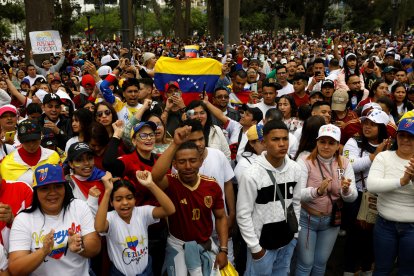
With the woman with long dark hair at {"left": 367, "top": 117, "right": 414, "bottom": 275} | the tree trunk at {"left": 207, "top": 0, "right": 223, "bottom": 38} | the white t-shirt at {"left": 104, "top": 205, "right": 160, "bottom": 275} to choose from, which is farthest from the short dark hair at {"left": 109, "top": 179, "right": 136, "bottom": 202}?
the tree trunk at {"left": 207, "top": 0, "right": 223, "bottom": 38}

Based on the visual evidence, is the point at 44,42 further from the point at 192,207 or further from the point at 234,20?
the point at 234,20

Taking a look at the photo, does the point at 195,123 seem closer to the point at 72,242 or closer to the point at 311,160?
the point at 311,160

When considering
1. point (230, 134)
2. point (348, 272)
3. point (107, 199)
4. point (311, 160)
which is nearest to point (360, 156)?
point (311, 160)

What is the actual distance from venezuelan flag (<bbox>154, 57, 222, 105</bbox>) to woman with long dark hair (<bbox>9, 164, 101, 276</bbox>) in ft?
14.8

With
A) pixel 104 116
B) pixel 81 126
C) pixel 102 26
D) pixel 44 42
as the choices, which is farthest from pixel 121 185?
pixel 102 26

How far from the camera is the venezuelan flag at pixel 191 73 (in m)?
7.38

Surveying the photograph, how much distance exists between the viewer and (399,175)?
11.9ft

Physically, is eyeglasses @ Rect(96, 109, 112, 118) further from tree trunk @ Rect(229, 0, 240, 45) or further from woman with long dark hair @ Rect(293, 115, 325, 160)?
A: tree trunk @ Rect(229, 0, 240, 45)

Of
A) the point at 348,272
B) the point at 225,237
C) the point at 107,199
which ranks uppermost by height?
the point at 107,199

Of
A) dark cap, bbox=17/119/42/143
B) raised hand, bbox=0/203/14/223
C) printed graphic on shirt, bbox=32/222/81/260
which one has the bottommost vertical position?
printed graphic on shirt, bbox=32/222/81/260

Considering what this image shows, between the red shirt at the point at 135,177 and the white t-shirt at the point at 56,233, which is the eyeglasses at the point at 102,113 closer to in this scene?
the red shirt at the point at 135,177

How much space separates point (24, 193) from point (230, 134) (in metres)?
2.84

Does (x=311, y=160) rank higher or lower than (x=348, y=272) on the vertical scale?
higher

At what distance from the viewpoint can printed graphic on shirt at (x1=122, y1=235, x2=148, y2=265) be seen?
3316 mm
